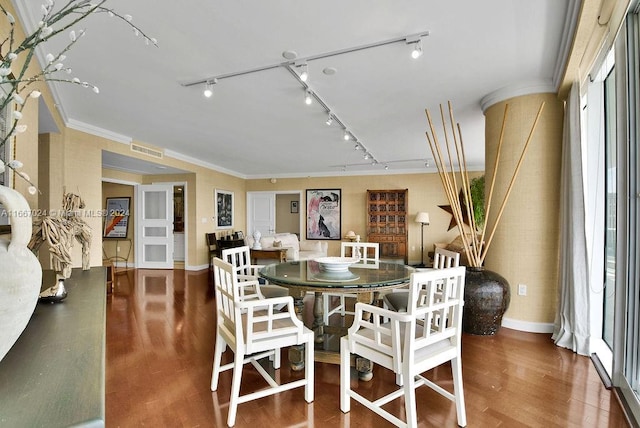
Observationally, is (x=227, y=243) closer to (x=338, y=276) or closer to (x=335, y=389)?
(x=338, y=276)

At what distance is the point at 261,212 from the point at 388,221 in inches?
142

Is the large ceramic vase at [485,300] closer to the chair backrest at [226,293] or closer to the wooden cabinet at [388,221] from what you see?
the chair backrest at [226,293]

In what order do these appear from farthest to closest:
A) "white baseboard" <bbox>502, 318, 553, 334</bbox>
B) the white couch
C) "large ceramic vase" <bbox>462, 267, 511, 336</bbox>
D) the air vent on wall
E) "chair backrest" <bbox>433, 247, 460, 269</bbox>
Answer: the white couch → the air vent on wall → "white baseboard" <bbox>502, 318, 553, 334</bbox> → "large ceramic vase" <bbox>462, 267, 511, 336</bbox> → "chair backrest" <bbox>433, 247, 460, 269</bbox>

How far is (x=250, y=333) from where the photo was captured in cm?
186

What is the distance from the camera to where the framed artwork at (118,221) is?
732cm

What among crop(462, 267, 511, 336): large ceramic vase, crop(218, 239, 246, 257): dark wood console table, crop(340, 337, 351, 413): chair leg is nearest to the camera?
crop(340, 337, 351, 413): chair leg

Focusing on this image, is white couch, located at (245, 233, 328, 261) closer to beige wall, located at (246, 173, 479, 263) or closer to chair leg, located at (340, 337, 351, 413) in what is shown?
beige wall, located at (246, 173, 479, 263)

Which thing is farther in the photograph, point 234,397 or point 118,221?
point 118,221

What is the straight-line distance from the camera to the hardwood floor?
6.15 feet

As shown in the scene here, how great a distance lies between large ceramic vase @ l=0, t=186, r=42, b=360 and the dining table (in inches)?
64.0

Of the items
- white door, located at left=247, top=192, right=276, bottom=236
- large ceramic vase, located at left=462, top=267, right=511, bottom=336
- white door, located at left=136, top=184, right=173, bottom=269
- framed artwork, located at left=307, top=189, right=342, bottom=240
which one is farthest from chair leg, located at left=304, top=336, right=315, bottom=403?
white door, located at left=247, top=192, right=276, bottom=236

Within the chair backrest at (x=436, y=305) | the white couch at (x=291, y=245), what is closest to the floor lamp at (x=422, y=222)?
the white couch at (x=291, y=245)

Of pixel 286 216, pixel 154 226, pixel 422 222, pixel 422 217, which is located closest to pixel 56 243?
pixel 154 226

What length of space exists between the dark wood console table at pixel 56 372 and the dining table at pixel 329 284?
132 centimetres
